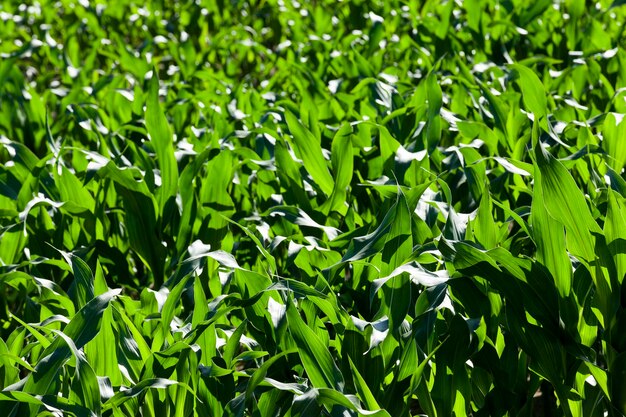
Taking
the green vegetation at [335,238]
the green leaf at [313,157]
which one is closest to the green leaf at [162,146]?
the green vegetation at [335,238]

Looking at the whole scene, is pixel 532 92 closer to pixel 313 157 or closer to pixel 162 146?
pixel 313 157

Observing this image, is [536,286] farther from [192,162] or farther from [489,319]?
[192,162]

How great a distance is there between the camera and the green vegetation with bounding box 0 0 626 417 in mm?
1730

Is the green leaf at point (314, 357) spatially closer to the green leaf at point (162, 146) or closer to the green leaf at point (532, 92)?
the green leaf at point (162, 146)

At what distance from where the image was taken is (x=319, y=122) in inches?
125

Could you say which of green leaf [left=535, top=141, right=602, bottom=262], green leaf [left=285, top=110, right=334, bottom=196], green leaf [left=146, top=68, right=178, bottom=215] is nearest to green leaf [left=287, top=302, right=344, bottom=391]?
green leaf [left=535, top=141, right=602, bottom=262]

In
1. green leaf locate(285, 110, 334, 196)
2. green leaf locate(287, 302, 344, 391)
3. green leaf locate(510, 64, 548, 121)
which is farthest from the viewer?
green leaf locate(510, 64, 548, 121)

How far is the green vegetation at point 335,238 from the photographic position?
1.73 metres

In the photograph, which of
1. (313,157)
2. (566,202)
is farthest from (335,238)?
(566,202)

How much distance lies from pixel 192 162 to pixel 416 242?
868 millimetres

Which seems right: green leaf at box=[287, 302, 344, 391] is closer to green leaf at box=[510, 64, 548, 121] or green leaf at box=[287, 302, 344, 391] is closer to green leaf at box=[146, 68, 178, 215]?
green leaf at box=[146, 68, 178, 215]

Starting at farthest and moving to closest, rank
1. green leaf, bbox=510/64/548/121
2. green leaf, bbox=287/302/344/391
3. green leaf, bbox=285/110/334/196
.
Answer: green leaf, bbox=510/64/548/121, green leaf, bbox=285/110/334/196, green leaf, bbox=287/302/344/391

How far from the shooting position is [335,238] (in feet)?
7.21

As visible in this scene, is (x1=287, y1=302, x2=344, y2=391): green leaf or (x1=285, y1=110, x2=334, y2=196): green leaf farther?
(x1=285, y1=110, x2=334, y2=196): green leaf
